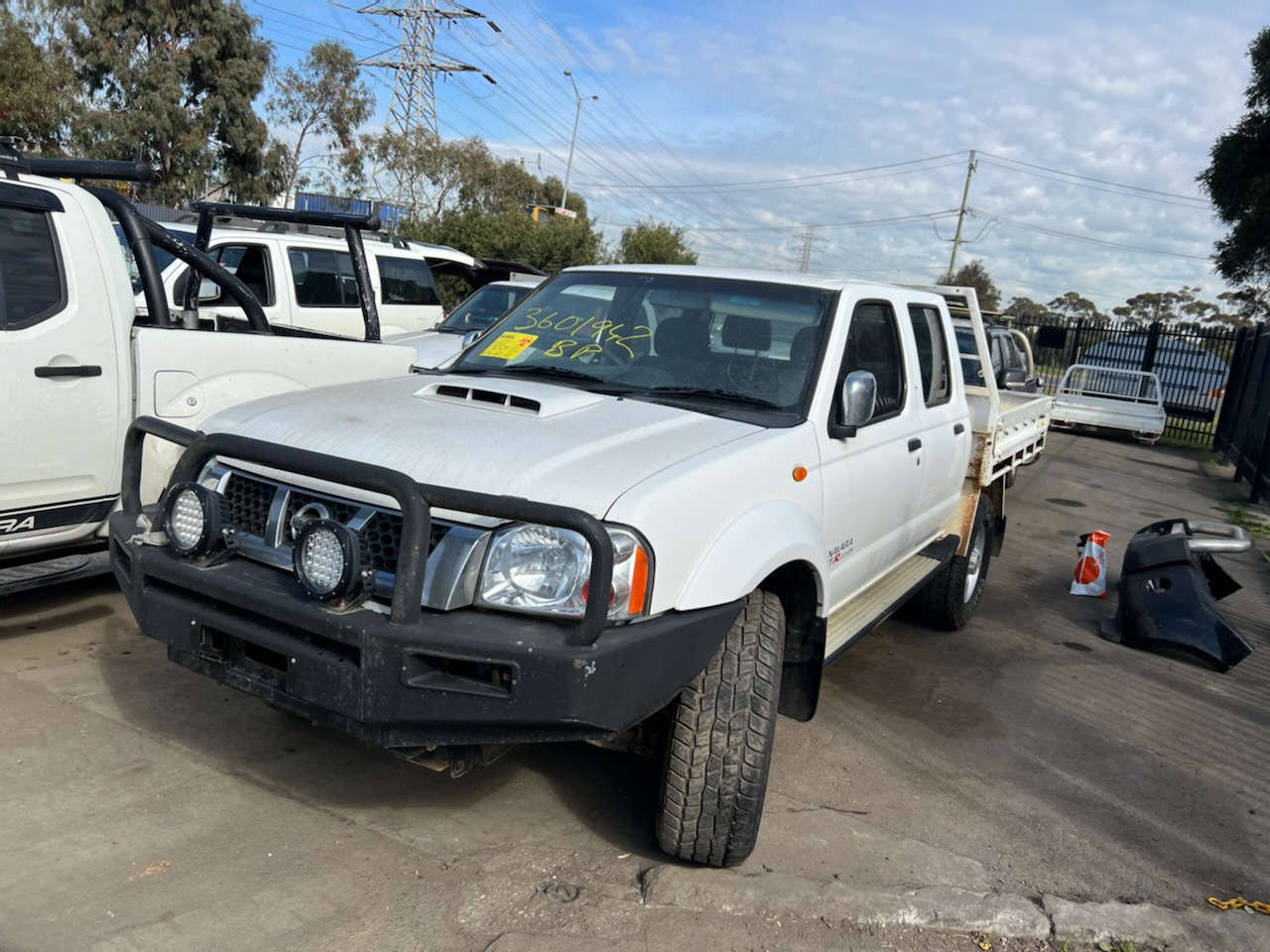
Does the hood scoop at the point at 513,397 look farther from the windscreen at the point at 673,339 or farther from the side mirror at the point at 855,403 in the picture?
the side mirror at the point at 855,403

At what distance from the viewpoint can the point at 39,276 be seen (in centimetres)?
436

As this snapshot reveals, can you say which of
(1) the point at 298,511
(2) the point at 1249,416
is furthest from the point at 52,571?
(2) the point at 1249,416

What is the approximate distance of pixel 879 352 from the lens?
173 inches

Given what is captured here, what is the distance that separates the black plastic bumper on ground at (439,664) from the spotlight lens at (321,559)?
65 mm

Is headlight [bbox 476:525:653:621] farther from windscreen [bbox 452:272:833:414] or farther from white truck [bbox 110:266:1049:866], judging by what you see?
windscreen [bbox 452:272:833:414]

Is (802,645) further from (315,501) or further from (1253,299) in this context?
(1253,299)

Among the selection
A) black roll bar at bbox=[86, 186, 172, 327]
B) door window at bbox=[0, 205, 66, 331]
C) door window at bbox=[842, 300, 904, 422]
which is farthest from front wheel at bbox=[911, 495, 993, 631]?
door window at bbox=[0, 205, 66, 331]

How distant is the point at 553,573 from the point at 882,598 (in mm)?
2366

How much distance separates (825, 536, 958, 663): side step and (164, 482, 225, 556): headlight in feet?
6.89

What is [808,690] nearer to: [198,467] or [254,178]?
[198,467]

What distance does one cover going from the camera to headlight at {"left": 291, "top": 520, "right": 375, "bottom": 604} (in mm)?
2633

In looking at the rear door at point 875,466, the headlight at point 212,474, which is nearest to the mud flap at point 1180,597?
the rear door at point 875,466

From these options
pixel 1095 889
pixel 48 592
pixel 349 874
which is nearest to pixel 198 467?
pixel 349 874

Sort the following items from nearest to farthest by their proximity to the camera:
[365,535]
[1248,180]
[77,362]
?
[365,535] → [77,362] → [1248,180]
